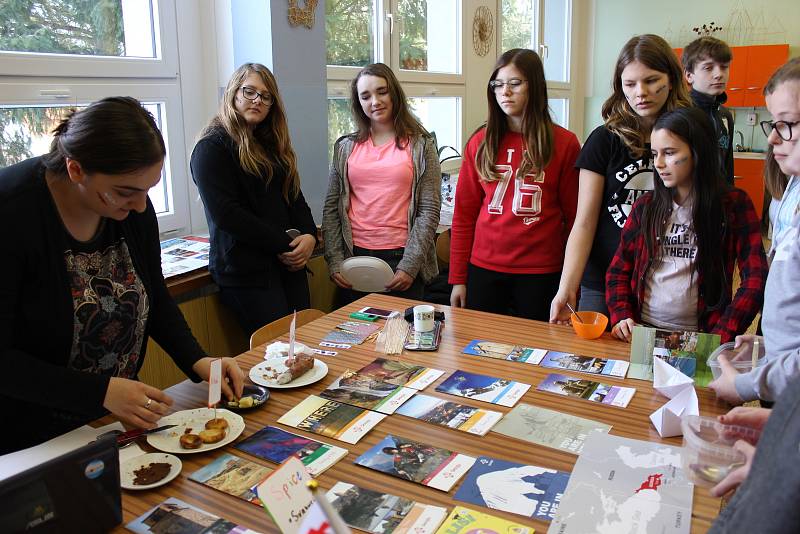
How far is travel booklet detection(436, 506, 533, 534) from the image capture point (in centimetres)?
103

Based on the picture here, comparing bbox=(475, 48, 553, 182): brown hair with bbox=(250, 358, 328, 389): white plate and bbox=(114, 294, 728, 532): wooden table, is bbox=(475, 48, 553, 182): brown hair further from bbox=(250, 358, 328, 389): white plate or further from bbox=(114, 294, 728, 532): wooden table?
bbox=(250, 358, 328, 389): white plate

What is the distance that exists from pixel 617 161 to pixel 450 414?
3.52ft

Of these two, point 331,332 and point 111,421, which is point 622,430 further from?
point 111,421

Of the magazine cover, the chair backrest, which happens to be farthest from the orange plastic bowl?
the chair backrest

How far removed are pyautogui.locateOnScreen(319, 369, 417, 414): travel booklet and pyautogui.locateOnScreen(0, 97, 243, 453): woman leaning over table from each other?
23 cm

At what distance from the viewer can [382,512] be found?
1.09m

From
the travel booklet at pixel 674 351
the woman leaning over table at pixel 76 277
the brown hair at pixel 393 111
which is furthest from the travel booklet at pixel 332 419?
the brown hair at pixel 393 111

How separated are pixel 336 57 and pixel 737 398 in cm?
312

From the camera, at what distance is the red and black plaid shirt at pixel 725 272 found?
1.76 meters

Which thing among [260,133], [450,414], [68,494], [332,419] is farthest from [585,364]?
[260,133]

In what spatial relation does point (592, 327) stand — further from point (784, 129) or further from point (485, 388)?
point (784, 129)

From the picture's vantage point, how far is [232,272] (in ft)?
8.25

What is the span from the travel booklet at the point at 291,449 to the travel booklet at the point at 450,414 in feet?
0.71

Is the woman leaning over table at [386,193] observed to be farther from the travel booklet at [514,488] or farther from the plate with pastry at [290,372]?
the travel booklet at [514,488]
